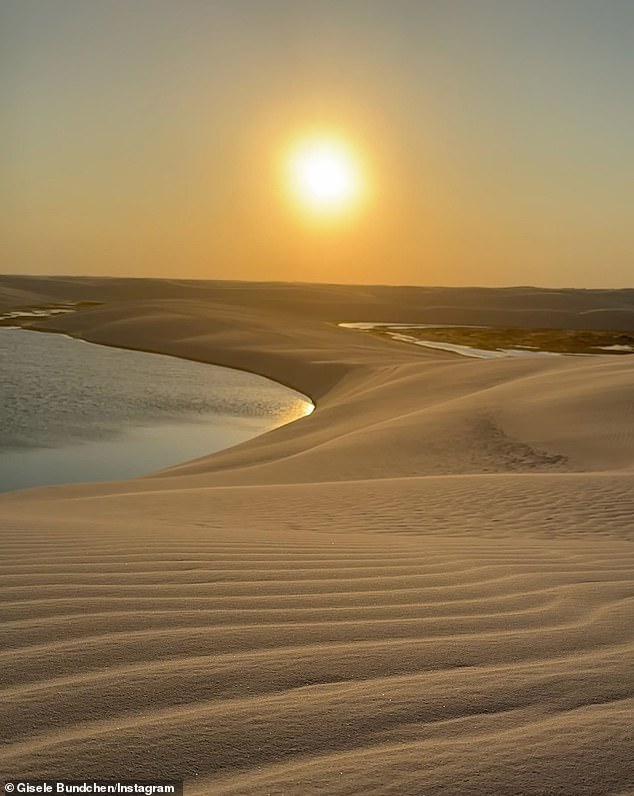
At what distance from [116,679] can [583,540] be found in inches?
174

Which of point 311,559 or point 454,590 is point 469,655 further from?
point 311,559

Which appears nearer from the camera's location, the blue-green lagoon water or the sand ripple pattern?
the sand ripple pattern

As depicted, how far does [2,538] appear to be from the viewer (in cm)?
466

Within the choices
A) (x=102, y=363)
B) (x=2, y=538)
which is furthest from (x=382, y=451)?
(x=102, y=363)

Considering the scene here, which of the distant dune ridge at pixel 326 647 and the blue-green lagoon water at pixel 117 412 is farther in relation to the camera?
the blue-green lagoon water at pixel 117 412

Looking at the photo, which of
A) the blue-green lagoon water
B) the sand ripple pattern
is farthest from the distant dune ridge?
the blue-green lagoon water

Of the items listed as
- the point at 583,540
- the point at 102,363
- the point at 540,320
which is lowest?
the point at 583,540
